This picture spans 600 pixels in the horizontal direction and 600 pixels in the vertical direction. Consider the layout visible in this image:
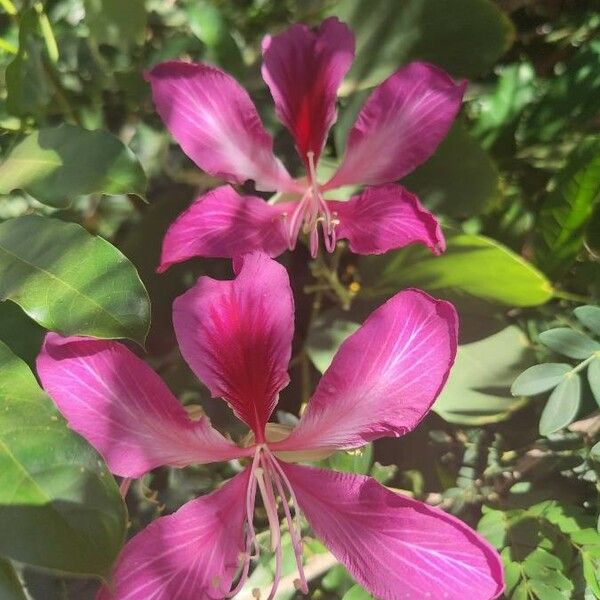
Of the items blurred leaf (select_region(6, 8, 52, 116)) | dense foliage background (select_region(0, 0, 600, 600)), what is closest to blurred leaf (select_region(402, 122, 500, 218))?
dense foliage background (select_region(0, 0, 600, 600))

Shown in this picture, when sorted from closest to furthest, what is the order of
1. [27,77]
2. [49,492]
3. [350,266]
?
[49,492], [27,77], [350,266]

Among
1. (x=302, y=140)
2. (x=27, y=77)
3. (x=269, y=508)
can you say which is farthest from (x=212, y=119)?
(x=269, y=508)

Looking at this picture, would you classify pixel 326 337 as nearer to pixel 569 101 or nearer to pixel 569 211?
pixel 569 211

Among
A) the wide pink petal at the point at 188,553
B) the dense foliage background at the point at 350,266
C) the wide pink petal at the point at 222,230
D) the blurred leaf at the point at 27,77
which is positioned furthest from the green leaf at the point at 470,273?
the blurred leaf at the point at 27,77

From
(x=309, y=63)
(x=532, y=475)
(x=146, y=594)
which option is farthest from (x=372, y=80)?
(x=146, y=594)

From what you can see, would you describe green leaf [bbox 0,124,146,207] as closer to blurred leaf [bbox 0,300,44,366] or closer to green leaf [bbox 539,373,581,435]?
blurred leaf [bbox 0,300,44,366]

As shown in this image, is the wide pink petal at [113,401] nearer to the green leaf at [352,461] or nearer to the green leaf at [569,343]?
the green leaf at [352,461]
